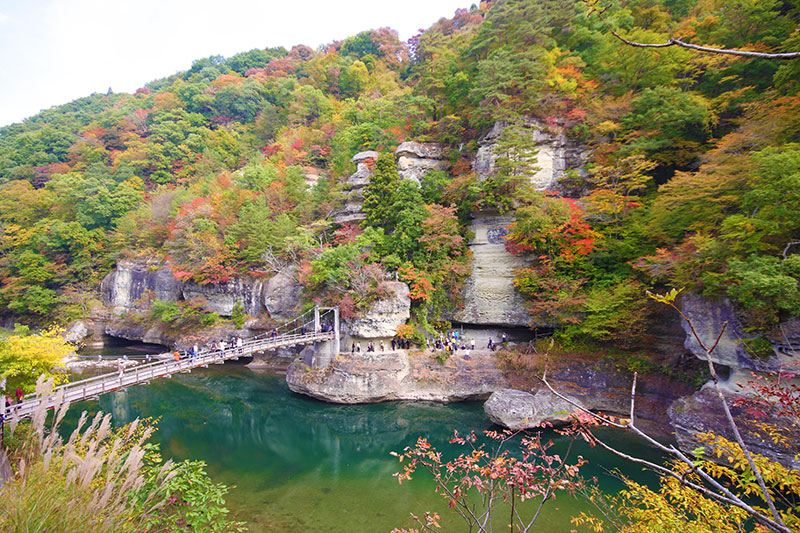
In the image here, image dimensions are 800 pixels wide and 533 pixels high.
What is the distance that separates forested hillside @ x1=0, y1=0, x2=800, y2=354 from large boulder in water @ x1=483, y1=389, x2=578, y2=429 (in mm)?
3284

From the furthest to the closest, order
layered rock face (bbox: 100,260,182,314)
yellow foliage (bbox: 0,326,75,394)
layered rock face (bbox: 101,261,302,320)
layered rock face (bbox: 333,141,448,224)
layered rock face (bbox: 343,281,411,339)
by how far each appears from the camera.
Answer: layered rock face (bbox: 100,260,182,314), layered rock face (bbox: 333,141,448,224), layered rock face (bbox: 101,261,302,320), layered rock face (bbox: 343,281,411,339), yellow foliage (bbox: 0,326,75,394)

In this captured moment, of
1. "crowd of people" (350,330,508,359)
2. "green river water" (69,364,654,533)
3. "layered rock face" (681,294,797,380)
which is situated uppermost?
"layered rock face" (681,294,797,380)

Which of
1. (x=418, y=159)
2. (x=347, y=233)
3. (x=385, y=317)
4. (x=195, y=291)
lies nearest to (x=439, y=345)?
(x=385, y=317)

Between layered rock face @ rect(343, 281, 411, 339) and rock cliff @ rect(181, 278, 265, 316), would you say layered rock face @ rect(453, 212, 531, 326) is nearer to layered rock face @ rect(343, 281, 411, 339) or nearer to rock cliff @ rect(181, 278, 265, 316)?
layered rock face @ rect(343, 281, 411, 339)

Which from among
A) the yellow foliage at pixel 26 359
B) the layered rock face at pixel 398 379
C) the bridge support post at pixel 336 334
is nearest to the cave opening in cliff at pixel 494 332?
the layered rock face at pixel 398 379

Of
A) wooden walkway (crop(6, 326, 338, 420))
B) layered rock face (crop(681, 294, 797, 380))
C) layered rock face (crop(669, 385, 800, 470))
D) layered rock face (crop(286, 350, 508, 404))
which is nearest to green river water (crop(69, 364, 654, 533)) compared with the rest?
layered rock face (crop(286, 350, 508, 404))

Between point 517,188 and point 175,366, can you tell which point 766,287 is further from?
point 175,366

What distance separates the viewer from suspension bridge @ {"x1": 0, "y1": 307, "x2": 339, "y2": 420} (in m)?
7.51

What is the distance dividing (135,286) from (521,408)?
25.8m

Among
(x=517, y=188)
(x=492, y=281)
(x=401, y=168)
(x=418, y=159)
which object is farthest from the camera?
(x=418, y=159)

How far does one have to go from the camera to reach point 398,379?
13789mm

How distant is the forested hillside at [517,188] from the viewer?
10094 mm

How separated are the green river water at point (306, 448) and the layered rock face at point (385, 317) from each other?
3050 millimetres

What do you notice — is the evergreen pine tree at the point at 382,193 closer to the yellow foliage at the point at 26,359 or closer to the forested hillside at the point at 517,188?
the forested hillside at the point at 517,188
